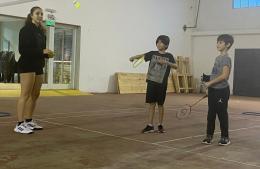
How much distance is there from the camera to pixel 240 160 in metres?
4.45

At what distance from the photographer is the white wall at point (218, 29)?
18.0m

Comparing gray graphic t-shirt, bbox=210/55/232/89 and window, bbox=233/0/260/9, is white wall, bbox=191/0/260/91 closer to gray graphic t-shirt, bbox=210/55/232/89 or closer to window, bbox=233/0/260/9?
window, bbox=233/0/260/9

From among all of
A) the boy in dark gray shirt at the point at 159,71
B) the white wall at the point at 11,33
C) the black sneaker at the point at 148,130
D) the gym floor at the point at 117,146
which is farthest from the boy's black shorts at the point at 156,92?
the white wall at the point at 11,33

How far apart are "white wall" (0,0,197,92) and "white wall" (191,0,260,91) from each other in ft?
6.00

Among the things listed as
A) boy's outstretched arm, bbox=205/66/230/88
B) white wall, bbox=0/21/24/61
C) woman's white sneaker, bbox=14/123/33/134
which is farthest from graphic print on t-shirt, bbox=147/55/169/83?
white wall, bbox=0/21/24/61

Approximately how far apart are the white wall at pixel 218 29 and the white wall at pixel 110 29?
1.83m

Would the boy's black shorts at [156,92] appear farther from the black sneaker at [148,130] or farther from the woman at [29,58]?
the woman at [29,58]

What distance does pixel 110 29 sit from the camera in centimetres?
1563

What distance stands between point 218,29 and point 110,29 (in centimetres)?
616

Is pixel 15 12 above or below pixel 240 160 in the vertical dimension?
above

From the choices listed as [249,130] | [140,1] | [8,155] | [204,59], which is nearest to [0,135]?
[8,155]

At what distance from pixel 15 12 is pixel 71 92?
3240mm

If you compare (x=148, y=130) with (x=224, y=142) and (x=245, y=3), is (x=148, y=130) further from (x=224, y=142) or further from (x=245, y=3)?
(x=245, y=3)

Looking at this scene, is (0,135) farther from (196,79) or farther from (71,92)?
(196,79)
